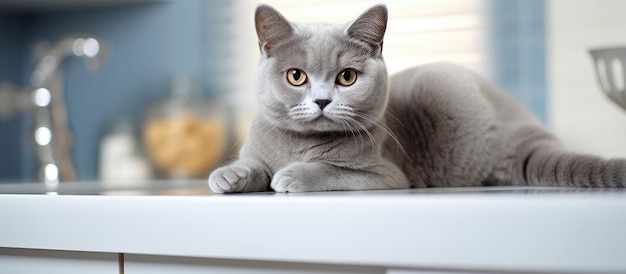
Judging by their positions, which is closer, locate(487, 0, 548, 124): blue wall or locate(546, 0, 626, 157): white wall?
locate(546, 0, 626, 157): white wall

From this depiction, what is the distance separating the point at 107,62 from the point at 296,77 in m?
1.13

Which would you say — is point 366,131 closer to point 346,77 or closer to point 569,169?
point 346,77

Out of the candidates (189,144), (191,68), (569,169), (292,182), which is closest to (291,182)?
(292,182)

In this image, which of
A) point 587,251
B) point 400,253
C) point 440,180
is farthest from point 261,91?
point 587,251

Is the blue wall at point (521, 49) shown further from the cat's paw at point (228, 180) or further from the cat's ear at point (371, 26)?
the cat's paw at point (228, 180)

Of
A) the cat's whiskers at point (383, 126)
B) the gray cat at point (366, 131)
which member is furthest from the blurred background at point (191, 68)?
the cat's whiskers at point (383, 126)

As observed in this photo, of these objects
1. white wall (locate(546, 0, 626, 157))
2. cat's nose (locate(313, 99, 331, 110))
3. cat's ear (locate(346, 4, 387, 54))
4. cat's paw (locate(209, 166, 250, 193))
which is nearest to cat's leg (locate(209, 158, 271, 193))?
cat's paw (locate(209, 166, 250, 193))

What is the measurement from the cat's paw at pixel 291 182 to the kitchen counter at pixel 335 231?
0.19 metres

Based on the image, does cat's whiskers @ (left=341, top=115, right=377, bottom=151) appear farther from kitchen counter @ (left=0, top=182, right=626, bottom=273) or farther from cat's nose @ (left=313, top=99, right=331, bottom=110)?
kitchen counter @ (left=0, top=182, right=626, bottom=273)

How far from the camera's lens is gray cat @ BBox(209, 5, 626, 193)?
865 mm

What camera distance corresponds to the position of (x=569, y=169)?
2.95ft

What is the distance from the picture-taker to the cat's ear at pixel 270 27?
878 mm

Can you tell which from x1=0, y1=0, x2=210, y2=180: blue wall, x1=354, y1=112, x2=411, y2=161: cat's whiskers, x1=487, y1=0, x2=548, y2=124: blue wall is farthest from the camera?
x1=0, y1=0, x2=210, y2=180: blue wall

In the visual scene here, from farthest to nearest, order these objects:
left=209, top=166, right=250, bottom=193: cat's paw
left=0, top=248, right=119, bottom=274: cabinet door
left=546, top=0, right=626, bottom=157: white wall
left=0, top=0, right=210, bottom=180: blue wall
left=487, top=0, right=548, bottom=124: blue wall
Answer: left=0, top=0, right=210, bottom=180: blue wall → left=487, top=0, right=548, bottom=124: blue wall → left=546, top=0, right=626, bottom=157: white wall → left=209, top=166, right=250, bottom=193: cat's paw → left=0, top=248, right=119, bottom=274: cabinet door
